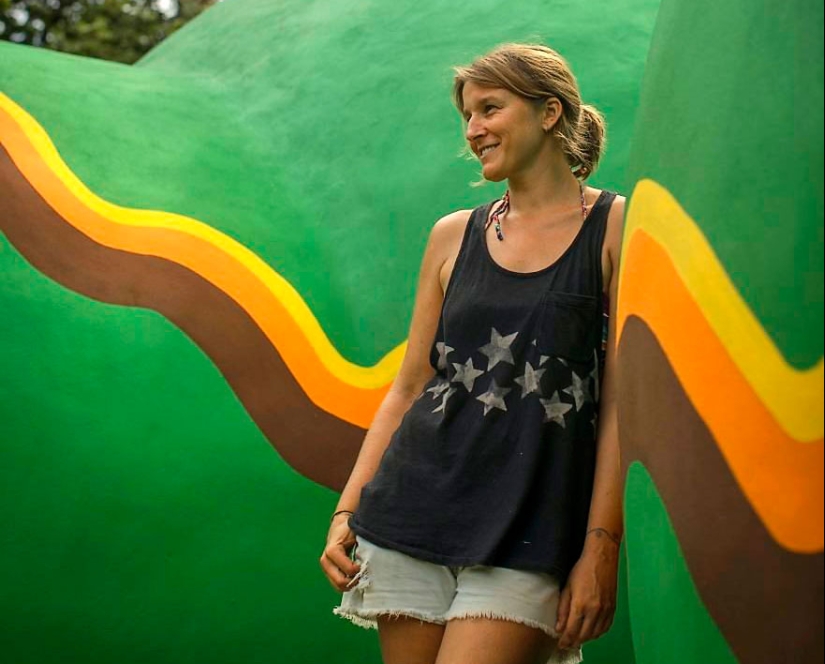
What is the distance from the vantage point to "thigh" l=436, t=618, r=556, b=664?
227 centimetres

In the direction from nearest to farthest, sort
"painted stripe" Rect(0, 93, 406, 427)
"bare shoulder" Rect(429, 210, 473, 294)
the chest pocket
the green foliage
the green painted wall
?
1. the chest pocket
2. "bare shoulder" Rect(429, 210, 473, 294)
3. the green painted wall
4. "painted stripe" Rect(0, 93, 406, 427)
5. the green foliage

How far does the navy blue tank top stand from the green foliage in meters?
9.60

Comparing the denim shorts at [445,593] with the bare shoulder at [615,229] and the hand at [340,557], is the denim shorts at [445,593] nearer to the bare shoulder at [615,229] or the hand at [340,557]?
the hand at [340,557]

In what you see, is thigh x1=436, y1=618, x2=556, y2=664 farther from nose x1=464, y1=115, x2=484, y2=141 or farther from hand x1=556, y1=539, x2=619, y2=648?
nose x1=464, y1=115, x2=484, y2=141

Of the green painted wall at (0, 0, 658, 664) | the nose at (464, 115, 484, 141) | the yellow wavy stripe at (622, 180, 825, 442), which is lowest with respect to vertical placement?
the green painted wall at (0, 0, 658, 664)

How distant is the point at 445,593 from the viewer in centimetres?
238

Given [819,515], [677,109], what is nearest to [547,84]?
[677,109]

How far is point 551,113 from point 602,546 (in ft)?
2.60

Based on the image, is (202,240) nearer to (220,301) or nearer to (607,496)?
(220,301)

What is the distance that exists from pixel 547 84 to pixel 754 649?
3.65 feet

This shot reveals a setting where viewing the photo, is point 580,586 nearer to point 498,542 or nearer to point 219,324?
point 498,542

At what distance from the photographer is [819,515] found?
175cm

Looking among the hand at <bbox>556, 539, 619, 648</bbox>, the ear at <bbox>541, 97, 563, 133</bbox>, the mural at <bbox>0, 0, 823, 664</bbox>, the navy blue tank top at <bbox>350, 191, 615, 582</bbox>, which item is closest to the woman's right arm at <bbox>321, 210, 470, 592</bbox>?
the navy blue tank top at <bbox>350, 191, 615, 582</bbox>

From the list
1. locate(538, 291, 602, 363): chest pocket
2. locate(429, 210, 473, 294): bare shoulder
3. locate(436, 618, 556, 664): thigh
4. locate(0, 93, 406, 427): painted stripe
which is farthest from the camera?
locate(0, 93, 406, 427): painted stripe
